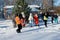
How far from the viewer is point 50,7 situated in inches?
2793

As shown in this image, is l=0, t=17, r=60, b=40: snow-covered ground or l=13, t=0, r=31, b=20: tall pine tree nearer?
l=0, t=17, r=60, b=40: snow-covered ground

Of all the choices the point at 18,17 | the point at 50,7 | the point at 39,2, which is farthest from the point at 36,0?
the point at 18,17

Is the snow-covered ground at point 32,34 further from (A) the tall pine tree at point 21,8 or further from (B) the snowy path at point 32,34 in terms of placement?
(A) the tall pine tree at point 21,8

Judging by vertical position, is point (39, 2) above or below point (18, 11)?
below

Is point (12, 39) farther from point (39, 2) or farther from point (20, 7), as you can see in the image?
point (39, 2)

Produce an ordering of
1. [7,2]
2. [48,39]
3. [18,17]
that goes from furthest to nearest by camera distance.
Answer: [7,2], [18,17], [48,39]

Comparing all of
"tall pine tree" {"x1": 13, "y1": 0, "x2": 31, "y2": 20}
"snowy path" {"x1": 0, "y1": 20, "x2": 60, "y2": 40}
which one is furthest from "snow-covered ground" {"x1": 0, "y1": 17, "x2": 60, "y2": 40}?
"tall pine tree" {"x1": 13, "y1": 0, "x2": 31, "y2": 20}

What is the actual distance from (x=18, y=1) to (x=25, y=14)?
1.76 metres

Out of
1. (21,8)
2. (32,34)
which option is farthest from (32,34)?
(21,8)

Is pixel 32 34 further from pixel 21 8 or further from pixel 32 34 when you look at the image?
pixel 21 8

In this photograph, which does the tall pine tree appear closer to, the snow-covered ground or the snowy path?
the snow-covered ground

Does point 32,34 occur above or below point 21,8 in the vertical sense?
below

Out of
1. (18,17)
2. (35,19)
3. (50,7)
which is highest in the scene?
(18,17)

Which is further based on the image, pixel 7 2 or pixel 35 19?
pixel 7 2
